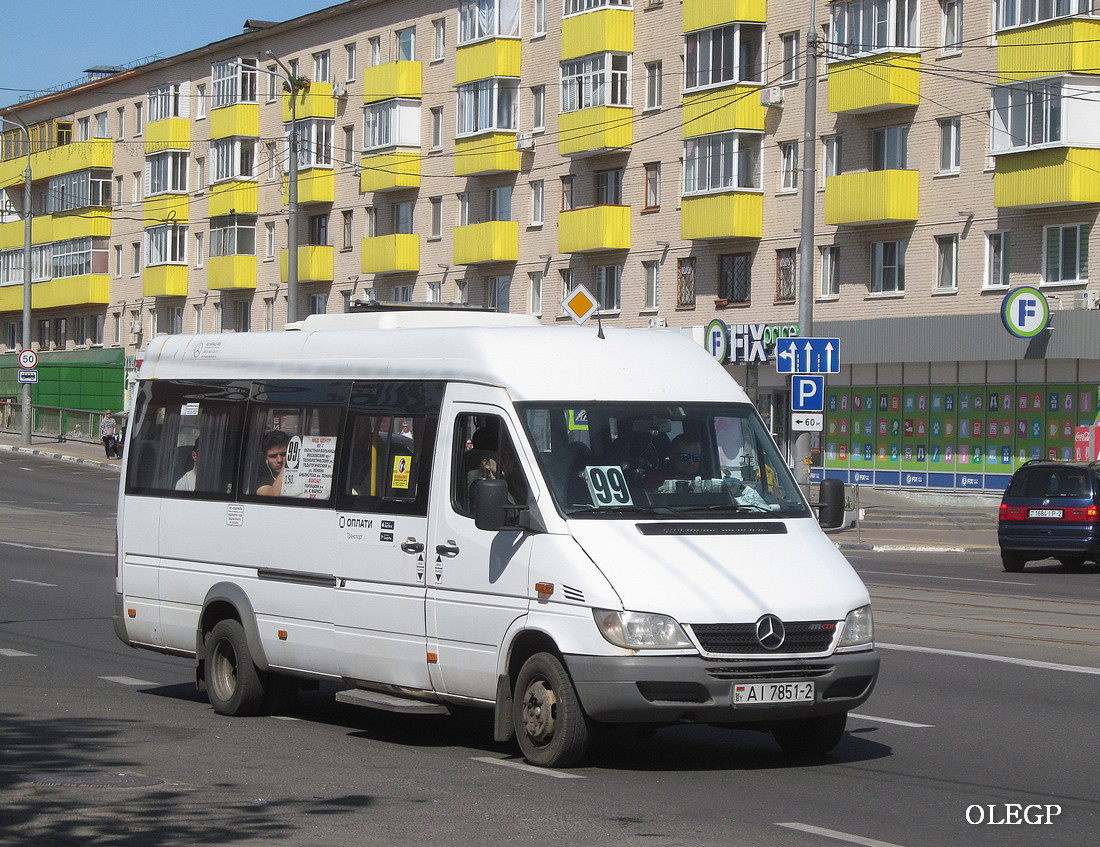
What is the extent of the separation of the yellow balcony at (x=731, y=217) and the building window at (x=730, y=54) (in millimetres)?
3095

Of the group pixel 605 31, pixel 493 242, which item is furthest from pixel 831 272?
pixel 493 242

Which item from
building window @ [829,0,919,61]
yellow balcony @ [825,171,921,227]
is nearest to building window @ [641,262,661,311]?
yellow balcony @ [825,171,921,227]

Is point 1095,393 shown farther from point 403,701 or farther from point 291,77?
point 403,701

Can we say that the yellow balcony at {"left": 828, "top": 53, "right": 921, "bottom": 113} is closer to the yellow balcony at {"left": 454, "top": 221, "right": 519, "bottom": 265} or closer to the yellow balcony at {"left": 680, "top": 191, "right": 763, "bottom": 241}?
the yellow balcony at {"left": 680, "top": 191, "right": 763, "bottom": 241}

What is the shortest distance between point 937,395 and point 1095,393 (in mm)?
4608

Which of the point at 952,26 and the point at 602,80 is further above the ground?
the point at 602,80

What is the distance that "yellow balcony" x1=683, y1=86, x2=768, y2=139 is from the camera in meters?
46.6

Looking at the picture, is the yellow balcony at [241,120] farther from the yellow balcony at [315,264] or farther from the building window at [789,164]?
the building window at [789,164]

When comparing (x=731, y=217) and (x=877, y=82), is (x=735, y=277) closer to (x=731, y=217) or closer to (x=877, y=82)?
(x=731, y=217)

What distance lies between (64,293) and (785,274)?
4237 centimetres

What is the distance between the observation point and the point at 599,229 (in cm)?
5053

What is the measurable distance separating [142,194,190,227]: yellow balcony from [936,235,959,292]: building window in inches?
1490

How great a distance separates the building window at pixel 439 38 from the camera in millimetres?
57750

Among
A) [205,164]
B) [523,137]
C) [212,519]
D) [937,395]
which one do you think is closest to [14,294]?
[205,164]
